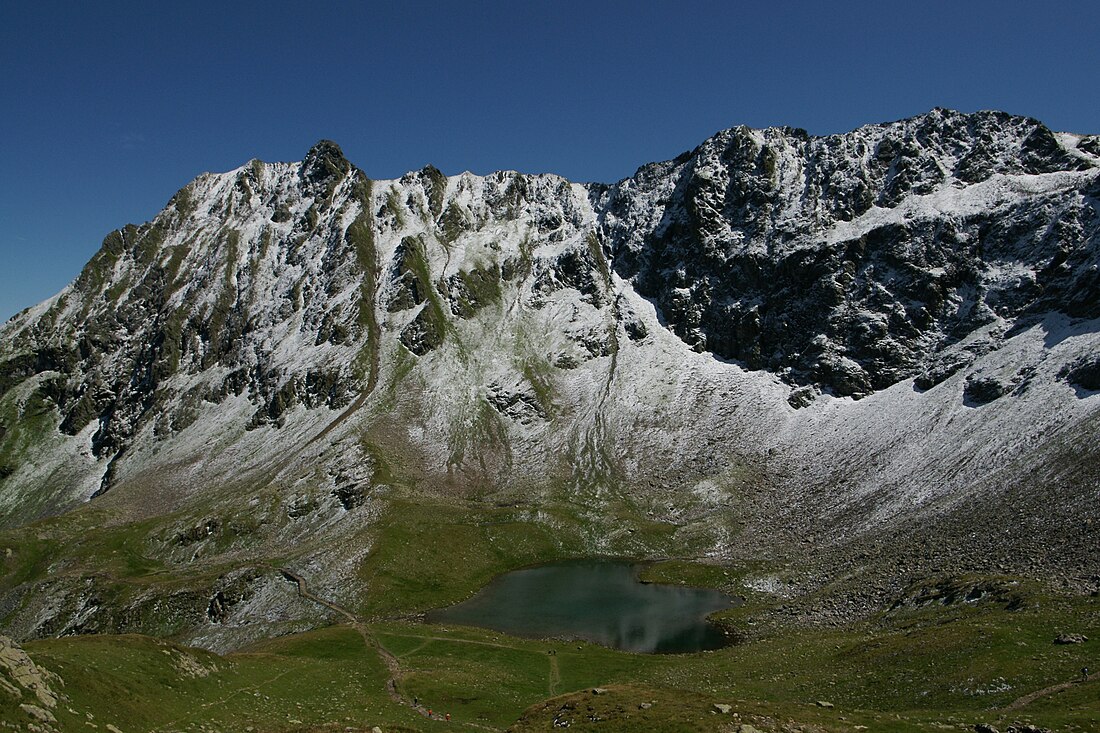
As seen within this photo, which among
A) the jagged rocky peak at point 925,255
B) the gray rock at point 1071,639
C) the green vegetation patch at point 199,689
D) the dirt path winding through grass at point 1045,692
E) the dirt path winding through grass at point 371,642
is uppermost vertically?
the jagged rocky peak at point 925,255

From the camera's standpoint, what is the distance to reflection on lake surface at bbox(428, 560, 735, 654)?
88688 millimetres

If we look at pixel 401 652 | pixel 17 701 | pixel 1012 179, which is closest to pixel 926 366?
pixel 1012 179

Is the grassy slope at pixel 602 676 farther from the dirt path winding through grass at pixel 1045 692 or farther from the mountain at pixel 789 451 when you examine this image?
the mountain at pixel 789 451

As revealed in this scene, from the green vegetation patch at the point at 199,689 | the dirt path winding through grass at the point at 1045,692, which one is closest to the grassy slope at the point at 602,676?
the green vegetation patch at the point at 199,689

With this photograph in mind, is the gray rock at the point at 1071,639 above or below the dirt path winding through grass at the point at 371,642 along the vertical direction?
above

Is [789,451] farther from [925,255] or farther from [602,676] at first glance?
[602,676]

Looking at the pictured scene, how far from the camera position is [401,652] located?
80.1m

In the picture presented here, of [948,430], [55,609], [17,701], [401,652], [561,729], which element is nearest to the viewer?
[17,701]

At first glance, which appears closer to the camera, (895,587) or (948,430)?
(895,587)

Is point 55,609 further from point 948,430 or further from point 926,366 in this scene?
point 926,366

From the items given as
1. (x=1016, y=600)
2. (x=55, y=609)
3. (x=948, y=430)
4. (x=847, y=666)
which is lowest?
(x=55, y=609)

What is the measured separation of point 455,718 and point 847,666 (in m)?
34.3

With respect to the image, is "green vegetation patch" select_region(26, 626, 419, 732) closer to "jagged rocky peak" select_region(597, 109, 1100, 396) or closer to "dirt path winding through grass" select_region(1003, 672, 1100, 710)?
"dirt path winding through grass" select_region(1003, 672, 1100, 710)

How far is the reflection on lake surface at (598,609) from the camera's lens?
8869cm
